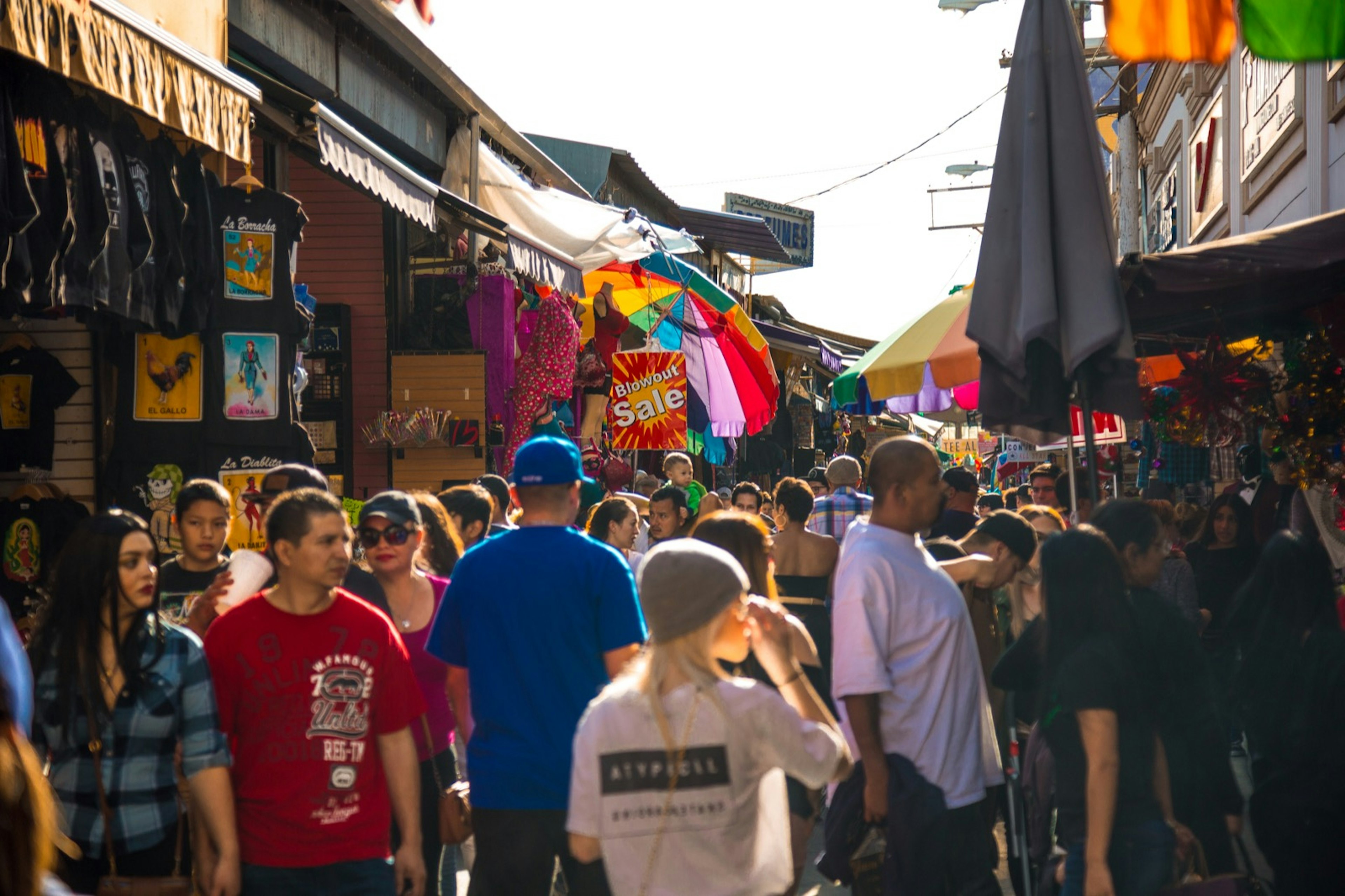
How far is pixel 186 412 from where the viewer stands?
7086 mm

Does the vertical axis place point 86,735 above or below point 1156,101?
below

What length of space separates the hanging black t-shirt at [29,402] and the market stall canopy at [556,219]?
141 inches

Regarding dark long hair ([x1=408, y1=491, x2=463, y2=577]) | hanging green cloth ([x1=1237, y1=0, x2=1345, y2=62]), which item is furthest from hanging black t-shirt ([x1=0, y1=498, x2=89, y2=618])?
hanging green cloth ([x1=1237, y1=0, x2=1345, y2=62])

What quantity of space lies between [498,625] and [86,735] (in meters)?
1.36

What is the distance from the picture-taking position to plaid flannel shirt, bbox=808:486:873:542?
33.0 ft

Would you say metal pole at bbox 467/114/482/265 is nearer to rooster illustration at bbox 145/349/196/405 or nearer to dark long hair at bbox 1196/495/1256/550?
rooster illustration at bbox 145/349/196/405

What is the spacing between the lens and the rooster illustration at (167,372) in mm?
7020

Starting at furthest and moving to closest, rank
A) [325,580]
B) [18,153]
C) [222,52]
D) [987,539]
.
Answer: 1. [222,52]
2. [987,539]
3. [18,153]
4. [325,580]

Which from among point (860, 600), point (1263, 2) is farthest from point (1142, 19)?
point (860, 600)

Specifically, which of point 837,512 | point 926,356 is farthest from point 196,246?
point 837,512

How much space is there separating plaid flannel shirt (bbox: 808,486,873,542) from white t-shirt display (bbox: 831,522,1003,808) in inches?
197

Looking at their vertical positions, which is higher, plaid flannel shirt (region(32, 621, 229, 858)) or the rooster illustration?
the rooster illustration

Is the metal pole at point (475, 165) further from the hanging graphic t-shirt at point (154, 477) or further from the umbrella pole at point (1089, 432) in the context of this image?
the umbrella pole at point (1089, 432)

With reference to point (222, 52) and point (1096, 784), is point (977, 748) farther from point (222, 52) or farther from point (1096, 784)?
point (222, 52)
